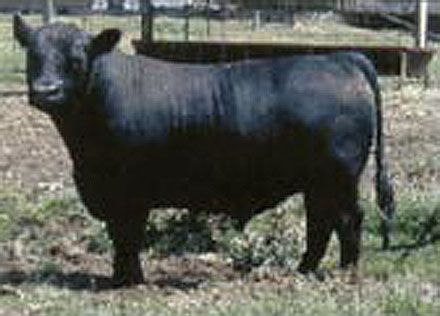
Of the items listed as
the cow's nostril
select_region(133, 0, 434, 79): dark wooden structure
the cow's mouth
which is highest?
the cow's nostril

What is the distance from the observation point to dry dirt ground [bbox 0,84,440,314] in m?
10.3

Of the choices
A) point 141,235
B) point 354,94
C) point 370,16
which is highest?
point 354,94

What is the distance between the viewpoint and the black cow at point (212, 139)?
10.1m

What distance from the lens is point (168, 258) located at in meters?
11.4

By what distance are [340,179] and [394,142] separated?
22.4ft

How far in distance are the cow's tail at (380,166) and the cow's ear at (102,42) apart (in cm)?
167

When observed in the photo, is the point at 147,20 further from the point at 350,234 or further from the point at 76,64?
the point at 76,64

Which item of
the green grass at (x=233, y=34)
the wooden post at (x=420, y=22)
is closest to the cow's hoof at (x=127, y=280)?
the green grass at (x=233, y=34)

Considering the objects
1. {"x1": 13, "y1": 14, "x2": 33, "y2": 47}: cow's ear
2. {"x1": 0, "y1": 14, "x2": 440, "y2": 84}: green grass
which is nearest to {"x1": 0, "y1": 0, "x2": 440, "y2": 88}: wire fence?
{"x1": 0, "y1": 14, "x2": 440, "y2": 84}: green grass

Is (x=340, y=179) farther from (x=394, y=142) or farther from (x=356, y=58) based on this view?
(x=394, y=142)

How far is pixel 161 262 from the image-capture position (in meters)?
11.3

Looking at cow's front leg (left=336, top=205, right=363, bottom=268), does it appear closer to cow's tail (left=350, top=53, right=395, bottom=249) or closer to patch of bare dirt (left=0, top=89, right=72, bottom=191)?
cow's tail (left=350, top=53, right=395, bottom=249)

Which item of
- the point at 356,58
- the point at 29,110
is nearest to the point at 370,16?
the point at 29,110

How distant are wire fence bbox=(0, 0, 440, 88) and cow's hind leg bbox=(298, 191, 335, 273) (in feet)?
64.9
